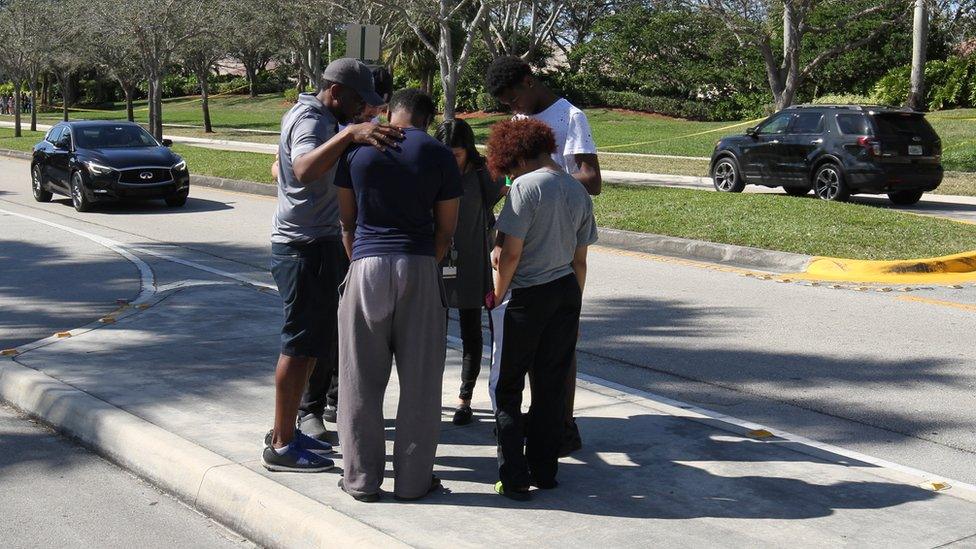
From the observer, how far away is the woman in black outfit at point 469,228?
6.06 meters

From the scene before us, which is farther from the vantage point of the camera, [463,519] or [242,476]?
[242,476]

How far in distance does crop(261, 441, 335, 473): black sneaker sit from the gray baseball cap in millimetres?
1589

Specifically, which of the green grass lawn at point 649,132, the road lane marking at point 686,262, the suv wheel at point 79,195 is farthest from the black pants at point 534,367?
the green grass lawn at point 649,132

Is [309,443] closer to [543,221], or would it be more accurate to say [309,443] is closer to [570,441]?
[570,441]

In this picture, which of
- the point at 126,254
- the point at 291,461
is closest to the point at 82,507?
the point at 291,461

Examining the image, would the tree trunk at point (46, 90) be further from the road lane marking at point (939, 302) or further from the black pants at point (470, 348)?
the black pants at point (470, 348)

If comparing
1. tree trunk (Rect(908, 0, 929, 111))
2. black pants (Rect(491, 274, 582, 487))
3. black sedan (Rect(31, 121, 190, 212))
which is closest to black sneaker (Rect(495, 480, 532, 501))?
black pants (Rect(491, 274, 582, 487))

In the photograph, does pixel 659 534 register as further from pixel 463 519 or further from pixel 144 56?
pixel 144 56

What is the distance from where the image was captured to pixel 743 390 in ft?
23.5

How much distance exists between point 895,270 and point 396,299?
8.21 meters

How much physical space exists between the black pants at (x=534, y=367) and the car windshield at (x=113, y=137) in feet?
49.4

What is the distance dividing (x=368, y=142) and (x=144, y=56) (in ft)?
99.2

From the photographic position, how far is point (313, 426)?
19.2ft

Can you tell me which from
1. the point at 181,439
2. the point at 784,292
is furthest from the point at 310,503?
the point at 784,292
